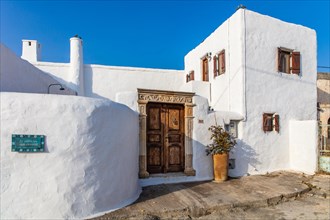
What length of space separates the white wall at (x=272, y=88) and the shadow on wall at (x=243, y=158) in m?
0.03

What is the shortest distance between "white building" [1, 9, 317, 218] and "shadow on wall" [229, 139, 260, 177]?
0.03 meters

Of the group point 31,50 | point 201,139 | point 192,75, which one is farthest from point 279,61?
point 31,50

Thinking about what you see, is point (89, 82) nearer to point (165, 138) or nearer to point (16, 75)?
point (16, 75)

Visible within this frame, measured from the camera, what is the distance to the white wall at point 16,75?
5.61 meters

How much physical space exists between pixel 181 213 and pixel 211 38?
26.3 feet

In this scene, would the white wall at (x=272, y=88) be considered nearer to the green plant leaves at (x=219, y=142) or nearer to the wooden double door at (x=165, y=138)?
the green plant leaves at (x=219, y=142)

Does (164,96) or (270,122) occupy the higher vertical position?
(164,96)

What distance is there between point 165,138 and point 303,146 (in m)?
5.31

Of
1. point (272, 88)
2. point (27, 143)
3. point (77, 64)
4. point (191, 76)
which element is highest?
point (77, 64)

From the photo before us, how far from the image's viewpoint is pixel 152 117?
7.13 meters

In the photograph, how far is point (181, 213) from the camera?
472 centimetres

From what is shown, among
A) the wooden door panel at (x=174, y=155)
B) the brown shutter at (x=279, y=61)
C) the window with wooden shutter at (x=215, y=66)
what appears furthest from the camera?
the window with wooden shutter at (x=215, y=66)

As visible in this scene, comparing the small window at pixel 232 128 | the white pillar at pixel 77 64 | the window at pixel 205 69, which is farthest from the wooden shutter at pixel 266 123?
the white pillar at pixel 77 64

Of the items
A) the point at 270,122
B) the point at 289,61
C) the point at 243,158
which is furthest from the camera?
the point at 289,61
